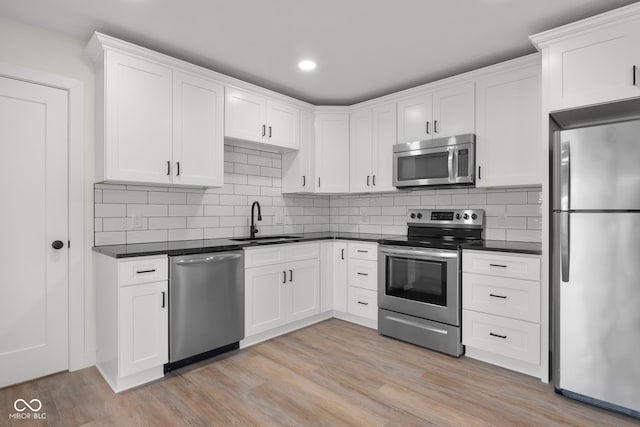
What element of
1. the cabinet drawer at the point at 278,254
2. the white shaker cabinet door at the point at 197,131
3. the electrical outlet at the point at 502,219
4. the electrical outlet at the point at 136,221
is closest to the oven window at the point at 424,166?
the electrical outlet at the point at 502,219

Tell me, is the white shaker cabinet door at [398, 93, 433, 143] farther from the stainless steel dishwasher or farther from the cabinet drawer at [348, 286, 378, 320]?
the stainless steel dishwasher

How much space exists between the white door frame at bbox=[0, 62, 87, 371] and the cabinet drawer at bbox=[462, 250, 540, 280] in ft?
9.80

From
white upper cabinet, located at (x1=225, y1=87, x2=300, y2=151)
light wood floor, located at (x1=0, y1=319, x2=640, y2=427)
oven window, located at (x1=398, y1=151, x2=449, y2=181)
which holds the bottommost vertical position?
light wood floor, located at (x1=0, y1=319, x2=640, y2=427)

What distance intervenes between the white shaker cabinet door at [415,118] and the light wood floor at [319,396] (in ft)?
6.58

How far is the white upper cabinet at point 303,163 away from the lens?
3.94 meters

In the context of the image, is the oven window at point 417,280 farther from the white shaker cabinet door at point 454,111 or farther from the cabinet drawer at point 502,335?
the white shaker cabinet door at point 454,111

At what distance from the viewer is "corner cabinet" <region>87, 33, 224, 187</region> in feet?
8.34

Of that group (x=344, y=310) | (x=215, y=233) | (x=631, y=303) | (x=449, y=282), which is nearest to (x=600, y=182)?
(x=631, y=303)

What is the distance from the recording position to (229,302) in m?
2.89

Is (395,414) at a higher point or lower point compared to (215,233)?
lower

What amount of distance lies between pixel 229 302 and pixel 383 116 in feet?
7.90

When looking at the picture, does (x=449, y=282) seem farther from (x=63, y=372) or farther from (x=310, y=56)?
(x=63, y=372)

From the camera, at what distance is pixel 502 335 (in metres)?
2.67

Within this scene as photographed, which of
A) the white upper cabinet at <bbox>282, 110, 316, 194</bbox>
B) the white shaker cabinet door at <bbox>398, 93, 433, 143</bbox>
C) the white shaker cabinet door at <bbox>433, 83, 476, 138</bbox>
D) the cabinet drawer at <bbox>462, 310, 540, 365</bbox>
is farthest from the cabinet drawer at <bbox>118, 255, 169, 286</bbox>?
the white shaker cabinet door at <bbox>433, 83, 476, 138</bbox>
